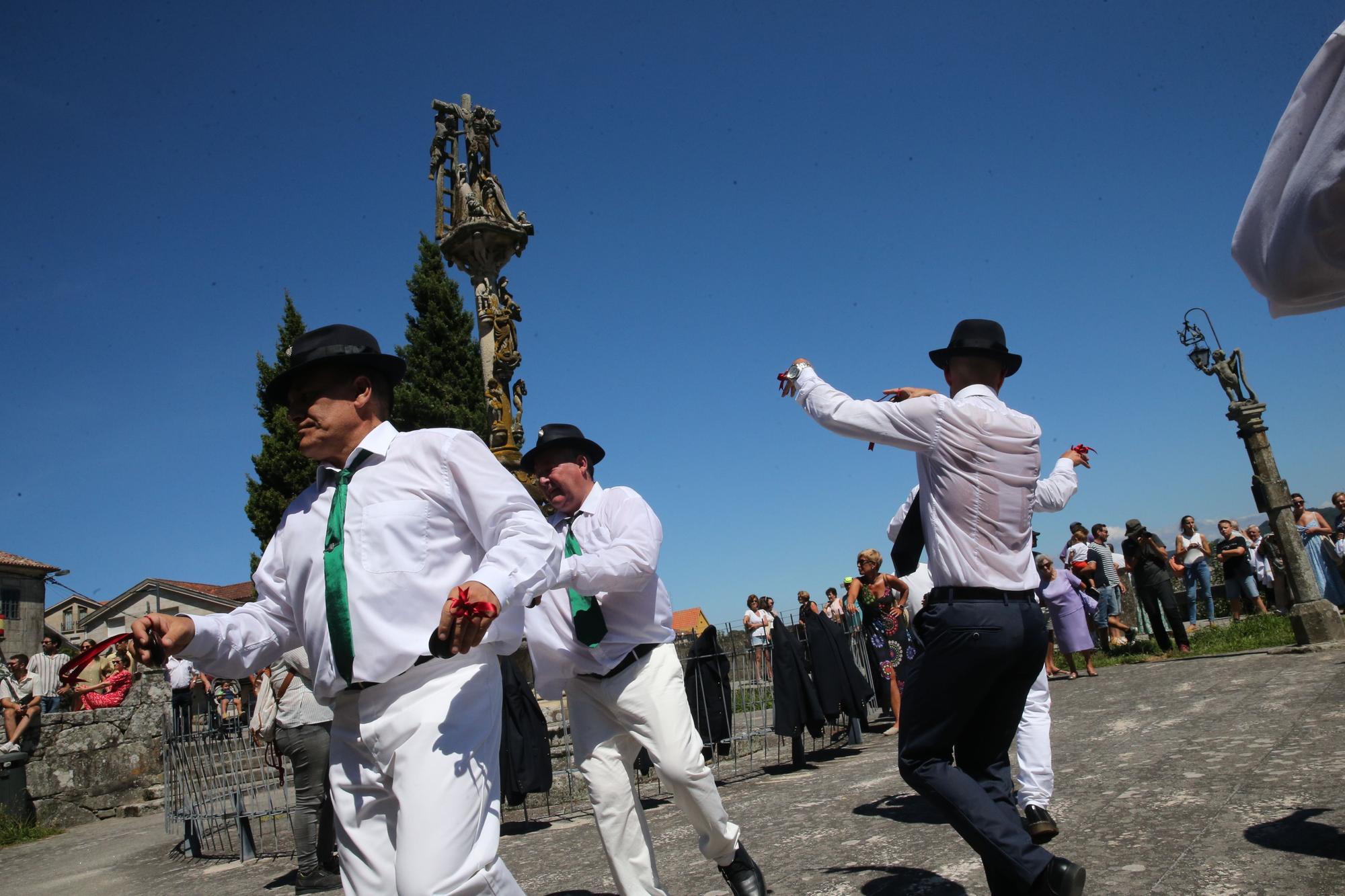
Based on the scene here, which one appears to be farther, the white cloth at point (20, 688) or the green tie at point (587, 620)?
the white cloth at point (20, 688)

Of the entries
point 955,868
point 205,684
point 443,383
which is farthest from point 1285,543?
point 443,383

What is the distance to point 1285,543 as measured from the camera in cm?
Answer: 1134

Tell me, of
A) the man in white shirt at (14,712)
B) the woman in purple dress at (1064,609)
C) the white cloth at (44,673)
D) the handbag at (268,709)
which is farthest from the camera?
the white cloth at (44,673)

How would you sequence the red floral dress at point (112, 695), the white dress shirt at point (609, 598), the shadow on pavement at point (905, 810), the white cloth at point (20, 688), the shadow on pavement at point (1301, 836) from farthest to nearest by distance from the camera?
the red floral dress at point (112, 695), the white cloth at point (20, 688), the shadow on pavement at point (905, 810), the white dress shirt at point (609, 598), the shadow on pavement at point (1301, 836)

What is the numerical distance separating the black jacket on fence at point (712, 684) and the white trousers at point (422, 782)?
4582 mm

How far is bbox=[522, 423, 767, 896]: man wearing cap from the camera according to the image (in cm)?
371

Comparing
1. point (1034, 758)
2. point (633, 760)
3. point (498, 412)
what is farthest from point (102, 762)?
point (1034, 758)

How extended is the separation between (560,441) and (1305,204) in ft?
11.7

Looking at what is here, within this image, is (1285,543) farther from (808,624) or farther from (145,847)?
(145,847)

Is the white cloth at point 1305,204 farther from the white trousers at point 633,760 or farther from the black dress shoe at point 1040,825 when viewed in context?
the black dress shoe at point 1040,825

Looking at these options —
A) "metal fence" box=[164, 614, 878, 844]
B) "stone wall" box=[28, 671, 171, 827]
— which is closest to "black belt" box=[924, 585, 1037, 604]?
"metal fence" box=[164, 614, 878, 844]

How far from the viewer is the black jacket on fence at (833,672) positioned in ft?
27.4

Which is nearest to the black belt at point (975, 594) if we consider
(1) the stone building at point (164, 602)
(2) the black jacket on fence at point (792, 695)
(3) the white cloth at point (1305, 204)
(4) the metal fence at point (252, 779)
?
(3) the white cloth at point (1305, 204)

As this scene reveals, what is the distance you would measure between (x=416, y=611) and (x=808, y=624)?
6554 millimetres
